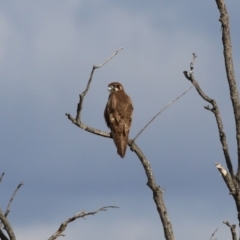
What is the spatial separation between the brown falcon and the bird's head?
0.65 feet

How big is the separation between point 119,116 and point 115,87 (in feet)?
6.21

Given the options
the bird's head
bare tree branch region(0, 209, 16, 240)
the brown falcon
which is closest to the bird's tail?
the brown falcon

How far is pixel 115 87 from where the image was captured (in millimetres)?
16250

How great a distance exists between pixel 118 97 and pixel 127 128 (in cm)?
132

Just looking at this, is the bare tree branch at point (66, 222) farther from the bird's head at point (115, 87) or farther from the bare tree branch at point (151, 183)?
the bird's head at point (115, 87)

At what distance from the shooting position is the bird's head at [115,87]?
1612 centimetres

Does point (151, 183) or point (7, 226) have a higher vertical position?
point (151, 183)

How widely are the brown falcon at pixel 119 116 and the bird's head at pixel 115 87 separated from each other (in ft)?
0.65

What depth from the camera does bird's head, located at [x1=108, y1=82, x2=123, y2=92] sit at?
52.9 feet

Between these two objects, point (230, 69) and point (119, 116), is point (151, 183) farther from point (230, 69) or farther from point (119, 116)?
point (119, 116)

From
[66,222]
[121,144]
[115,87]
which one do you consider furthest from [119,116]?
[66,222]

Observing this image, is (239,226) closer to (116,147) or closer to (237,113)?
(237,113)

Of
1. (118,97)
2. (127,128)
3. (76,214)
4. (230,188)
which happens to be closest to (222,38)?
(230,188)

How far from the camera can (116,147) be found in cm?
1302
